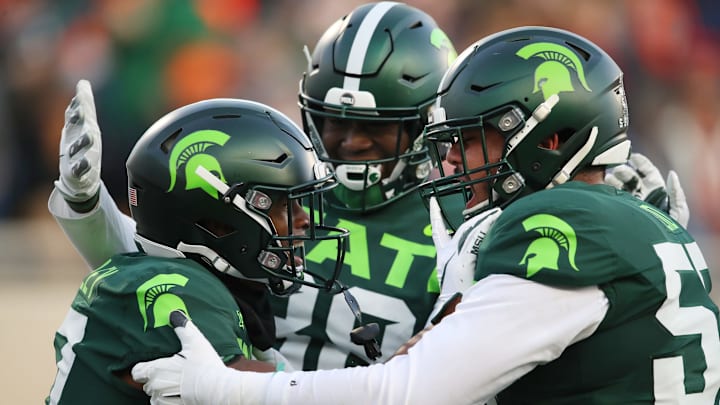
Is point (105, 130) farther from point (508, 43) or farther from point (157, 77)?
point (508, 43)

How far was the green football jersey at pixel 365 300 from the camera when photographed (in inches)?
146

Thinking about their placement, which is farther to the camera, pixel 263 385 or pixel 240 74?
pixel 240 74

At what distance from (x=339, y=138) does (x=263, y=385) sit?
156cm

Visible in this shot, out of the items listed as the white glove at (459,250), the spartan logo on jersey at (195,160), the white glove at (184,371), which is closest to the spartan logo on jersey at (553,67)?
the white glove at (459,250)

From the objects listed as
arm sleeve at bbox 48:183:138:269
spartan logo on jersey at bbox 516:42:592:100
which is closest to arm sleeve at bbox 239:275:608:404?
spartan logo on jersey at bbox 516:42:592:100

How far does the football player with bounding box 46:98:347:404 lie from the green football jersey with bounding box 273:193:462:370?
1.35ft

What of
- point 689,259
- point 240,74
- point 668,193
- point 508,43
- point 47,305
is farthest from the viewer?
point 240,74

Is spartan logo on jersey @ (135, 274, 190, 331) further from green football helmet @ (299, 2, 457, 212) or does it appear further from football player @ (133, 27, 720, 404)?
green football helmet @ (299, 2, 457, 212)

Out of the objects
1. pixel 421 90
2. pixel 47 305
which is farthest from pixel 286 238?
pixel 47 305

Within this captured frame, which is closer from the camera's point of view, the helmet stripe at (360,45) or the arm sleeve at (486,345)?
the arm sleeve at (486,345)

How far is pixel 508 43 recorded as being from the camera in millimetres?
3111

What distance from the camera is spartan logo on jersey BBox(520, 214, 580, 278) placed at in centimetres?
250

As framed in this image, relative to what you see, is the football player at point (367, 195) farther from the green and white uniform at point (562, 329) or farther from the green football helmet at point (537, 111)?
the green and white uniform at point (562, 329)

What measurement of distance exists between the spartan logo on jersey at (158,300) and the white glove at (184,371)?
39 millimetres
